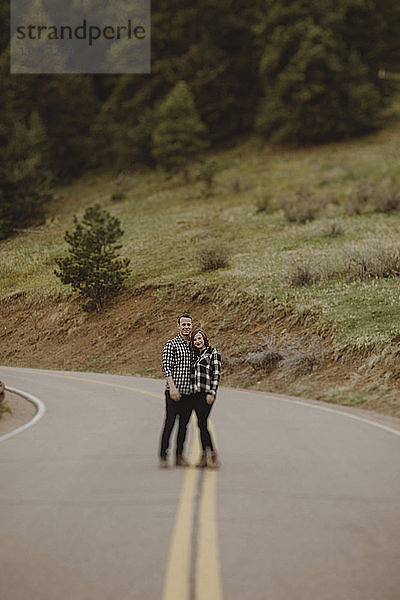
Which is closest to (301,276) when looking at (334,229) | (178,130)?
(334,229)

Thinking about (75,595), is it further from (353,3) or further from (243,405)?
(353,3)

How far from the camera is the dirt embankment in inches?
640

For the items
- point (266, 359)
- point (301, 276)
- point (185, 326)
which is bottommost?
point (266, 359)

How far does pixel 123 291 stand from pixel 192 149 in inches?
1086

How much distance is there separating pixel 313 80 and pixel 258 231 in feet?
92.5

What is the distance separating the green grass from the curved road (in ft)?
33.4

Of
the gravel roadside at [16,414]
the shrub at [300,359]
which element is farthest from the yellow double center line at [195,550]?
the shrub at [300,359]

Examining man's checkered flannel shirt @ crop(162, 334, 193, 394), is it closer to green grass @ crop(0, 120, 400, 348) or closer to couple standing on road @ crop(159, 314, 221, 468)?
couple standing on road @ crop(159, 314, 221, 468)

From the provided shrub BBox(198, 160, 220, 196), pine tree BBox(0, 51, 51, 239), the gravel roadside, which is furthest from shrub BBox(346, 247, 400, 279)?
pine tree BBox(0, 51, 51, 239)

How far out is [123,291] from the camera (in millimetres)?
31547

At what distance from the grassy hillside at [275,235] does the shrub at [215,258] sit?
0.28 m

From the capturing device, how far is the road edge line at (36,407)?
10.2 metres

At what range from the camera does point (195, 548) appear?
4.60 m

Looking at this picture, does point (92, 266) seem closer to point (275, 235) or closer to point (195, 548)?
point (275, 235)
